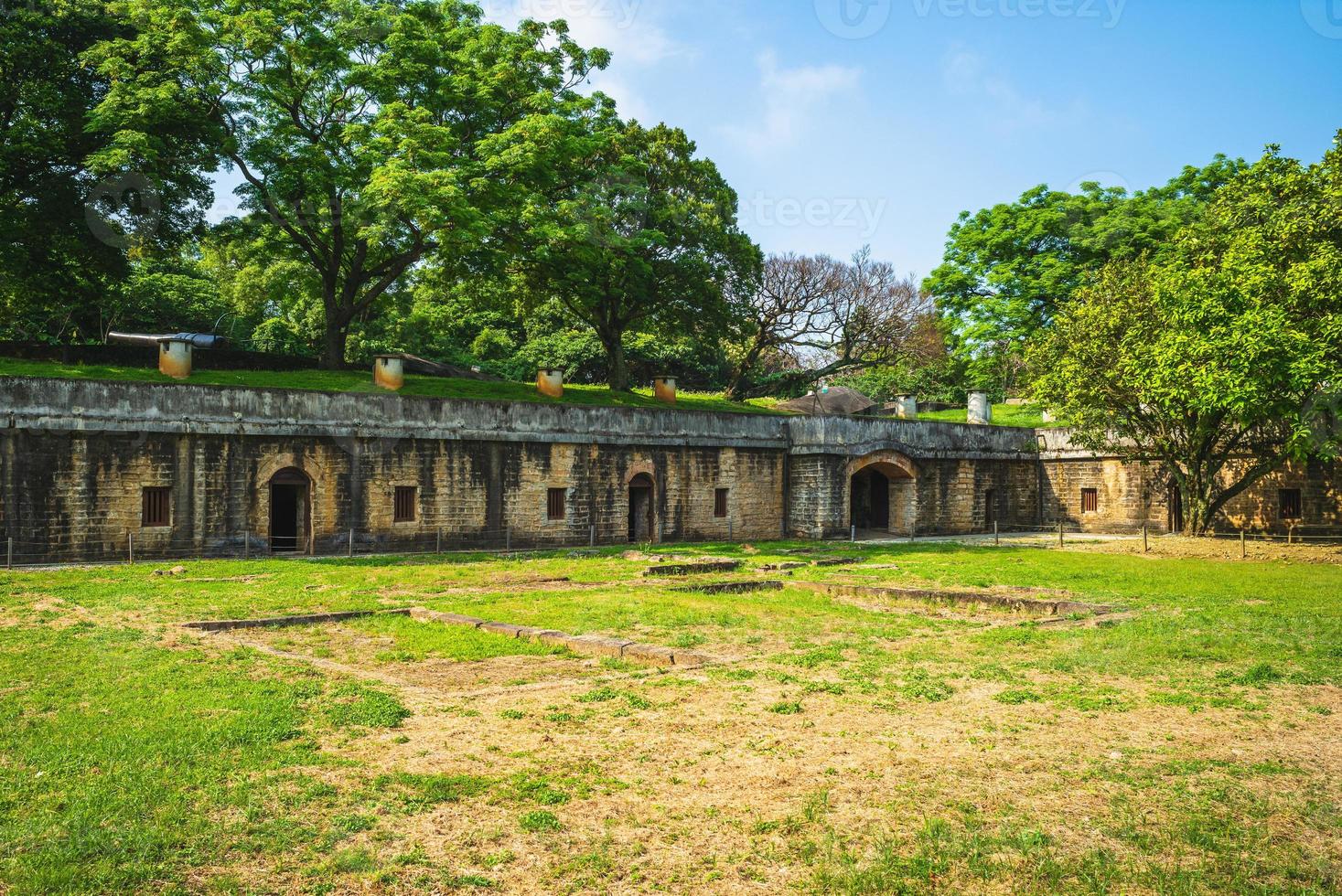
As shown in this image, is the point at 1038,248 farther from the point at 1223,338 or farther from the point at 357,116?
the point at 357,116

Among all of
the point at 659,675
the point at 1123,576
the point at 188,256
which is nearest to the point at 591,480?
the point at 1123,576

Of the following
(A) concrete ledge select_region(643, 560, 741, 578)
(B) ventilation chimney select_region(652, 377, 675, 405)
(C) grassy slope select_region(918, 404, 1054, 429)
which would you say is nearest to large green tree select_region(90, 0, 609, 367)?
(B) ventilation chimney select_region(652, 377, 675, 405)

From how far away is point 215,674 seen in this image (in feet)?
27.5

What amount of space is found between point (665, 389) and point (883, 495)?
852 centimetres

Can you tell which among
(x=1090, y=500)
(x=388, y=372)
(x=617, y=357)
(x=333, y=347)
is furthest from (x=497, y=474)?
(x=1090, y=500)

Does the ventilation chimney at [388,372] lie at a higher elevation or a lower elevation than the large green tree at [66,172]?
lower

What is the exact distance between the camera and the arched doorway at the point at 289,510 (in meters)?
20.9

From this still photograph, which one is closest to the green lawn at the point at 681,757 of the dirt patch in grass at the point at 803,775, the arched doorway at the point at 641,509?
the dirt patch in grass at the point at 803,775

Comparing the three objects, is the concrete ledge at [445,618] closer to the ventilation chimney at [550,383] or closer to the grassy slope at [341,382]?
the grassy slope at [341,382]

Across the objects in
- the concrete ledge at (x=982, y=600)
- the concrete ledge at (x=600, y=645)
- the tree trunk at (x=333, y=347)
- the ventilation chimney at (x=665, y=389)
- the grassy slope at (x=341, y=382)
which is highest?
the tree trunk at (x=333, y=347)

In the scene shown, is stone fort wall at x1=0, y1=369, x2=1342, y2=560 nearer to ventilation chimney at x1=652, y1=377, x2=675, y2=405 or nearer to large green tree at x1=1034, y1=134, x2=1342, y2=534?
ventilation chimney at x1=652, y1=377, x2=675, y2=405

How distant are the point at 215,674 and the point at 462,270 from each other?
18255 millimetres

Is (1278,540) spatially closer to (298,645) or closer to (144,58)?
(298,645)

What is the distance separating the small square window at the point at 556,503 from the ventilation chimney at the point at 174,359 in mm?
8894
